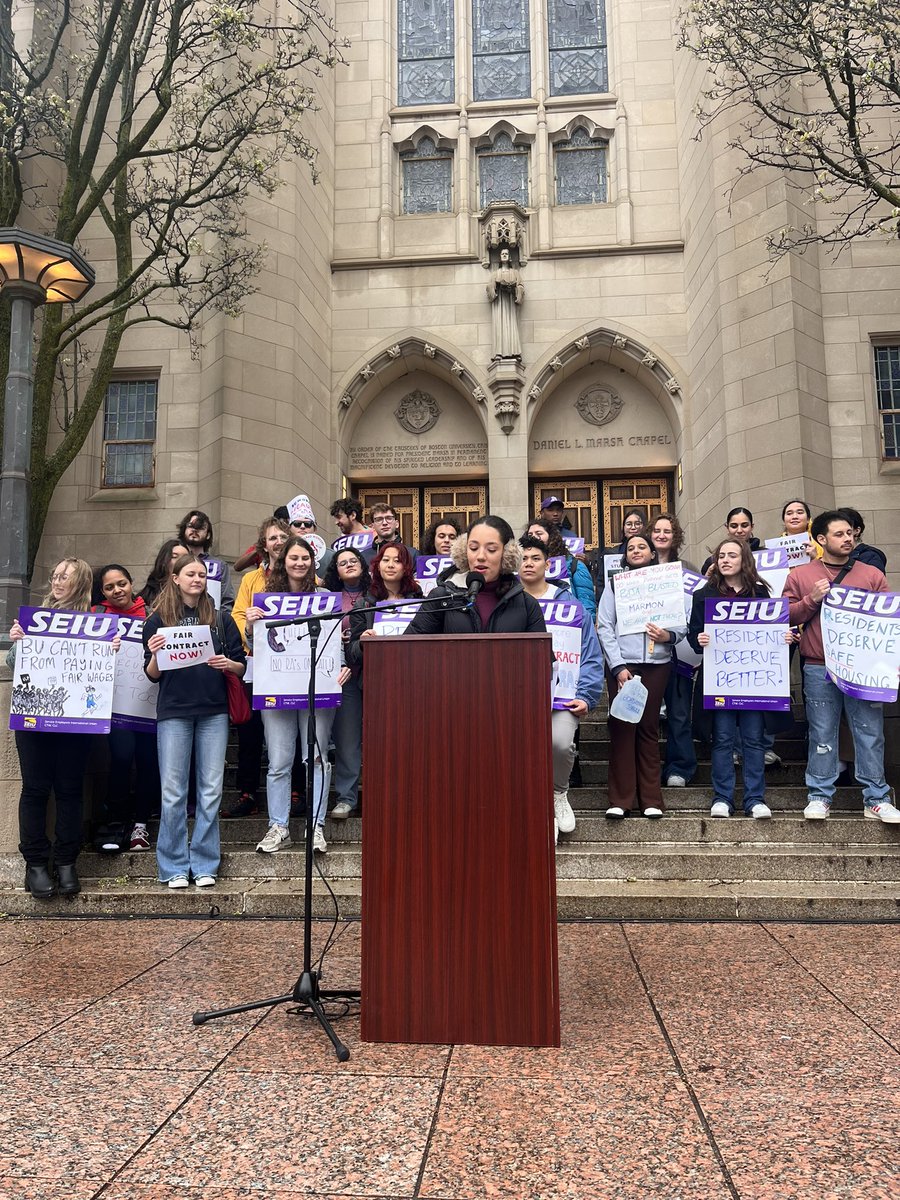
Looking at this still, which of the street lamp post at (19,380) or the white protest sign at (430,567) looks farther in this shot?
the white protest sign at (430,567)

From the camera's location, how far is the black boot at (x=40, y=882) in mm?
6016

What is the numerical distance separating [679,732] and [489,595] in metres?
3.31

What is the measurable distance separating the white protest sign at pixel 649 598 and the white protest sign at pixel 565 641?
57cm

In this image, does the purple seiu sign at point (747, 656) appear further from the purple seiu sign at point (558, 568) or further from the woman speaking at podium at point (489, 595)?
the woman speaking at podium at point (489, 595)

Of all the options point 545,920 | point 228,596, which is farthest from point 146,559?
point 545,920

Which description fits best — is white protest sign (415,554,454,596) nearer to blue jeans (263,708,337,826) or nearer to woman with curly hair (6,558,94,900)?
blue jeans (263,708,337,826)

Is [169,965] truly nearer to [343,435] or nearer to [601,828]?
[601,828]

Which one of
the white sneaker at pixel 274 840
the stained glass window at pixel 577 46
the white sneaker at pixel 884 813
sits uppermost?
the stained glass window at pixel 577 46

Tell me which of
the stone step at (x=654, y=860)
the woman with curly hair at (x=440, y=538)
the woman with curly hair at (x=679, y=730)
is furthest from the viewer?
the woman with curly hair at (x=440, y=538)

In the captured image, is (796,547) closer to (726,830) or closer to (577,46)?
(726,830)

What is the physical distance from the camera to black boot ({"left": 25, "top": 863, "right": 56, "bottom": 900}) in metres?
6.02

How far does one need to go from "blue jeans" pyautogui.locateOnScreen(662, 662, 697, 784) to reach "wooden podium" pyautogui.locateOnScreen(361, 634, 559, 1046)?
12.6 feet

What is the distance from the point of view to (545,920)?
137 inches

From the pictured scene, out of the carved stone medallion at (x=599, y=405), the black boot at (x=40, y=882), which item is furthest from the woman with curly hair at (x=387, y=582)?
the carved stone medallion at (x=599, y=405)
